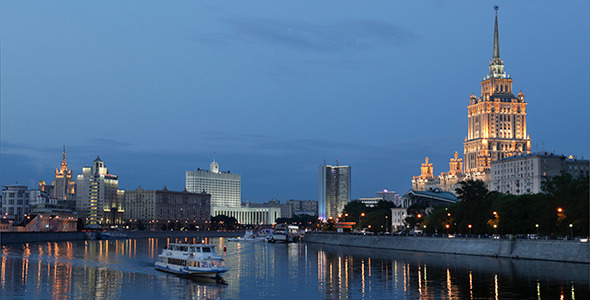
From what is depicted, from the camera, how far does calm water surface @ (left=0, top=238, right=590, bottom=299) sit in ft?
232

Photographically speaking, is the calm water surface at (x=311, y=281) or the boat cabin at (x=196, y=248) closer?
the calm water surface at (x=311, y=281)

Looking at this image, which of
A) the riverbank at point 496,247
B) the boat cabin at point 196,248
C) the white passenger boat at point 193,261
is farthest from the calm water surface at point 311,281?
the boat cabin at point 196,248

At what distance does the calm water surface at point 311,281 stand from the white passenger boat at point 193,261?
5.54 ft

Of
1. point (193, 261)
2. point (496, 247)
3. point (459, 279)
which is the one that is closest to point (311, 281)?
point (193, 261)

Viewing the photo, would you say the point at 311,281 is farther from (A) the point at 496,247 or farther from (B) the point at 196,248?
(A) the point at 496,247

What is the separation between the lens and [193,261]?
88.9 m

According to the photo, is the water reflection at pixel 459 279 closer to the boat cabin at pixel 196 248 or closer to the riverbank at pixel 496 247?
the riverbank at pixel 496 247

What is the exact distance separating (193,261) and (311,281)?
49.6 ft

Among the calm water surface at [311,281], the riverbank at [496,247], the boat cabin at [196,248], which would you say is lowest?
the calm water surface at [311,281]

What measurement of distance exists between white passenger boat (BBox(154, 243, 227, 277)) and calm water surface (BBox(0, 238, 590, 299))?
1689 millimetres

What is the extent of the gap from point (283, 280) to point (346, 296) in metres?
19.6

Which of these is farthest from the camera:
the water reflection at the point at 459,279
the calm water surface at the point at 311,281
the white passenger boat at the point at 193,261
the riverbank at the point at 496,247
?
the riverbank at the point at 496,247

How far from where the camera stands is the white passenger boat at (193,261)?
287 ft

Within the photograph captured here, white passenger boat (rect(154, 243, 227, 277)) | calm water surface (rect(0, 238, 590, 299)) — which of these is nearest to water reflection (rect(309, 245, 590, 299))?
calm water surface (rect(0, 238, 590, 299))
